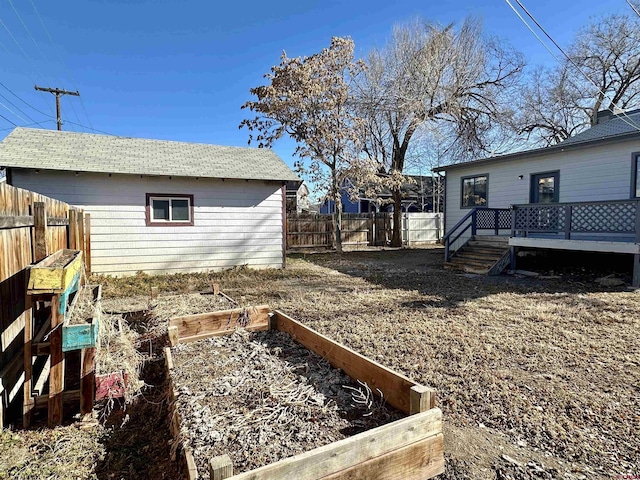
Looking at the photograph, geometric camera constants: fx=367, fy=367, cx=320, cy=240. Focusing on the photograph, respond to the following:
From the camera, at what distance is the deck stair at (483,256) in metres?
9.89

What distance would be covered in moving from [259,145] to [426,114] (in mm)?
8282

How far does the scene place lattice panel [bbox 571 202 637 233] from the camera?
8.09m

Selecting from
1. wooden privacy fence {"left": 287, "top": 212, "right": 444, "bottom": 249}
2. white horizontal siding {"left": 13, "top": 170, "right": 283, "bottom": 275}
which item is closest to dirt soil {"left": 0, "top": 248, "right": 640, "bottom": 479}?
white horizontal siding {"left": 13, "top": 170, "right": 283, "bottom": 275}

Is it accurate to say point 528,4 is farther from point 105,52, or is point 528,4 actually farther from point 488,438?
point 105,52

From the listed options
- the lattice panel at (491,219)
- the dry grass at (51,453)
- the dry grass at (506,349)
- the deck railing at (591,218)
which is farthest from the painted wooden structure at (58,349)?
the lattice panel at (491,219)

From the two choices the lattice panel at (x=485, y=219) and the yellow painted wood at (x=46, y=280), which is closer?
the yellow painted wood at (x=46, y=280)

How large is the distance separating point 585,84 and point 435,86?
34.3ft

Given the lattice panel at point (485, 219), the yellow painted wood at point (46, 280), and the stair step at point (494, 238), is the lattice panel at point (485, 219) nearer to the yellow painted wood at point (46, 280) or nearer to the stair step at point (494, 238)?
the stair step at point (494, 238)

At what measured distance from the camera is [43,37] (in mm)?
13297

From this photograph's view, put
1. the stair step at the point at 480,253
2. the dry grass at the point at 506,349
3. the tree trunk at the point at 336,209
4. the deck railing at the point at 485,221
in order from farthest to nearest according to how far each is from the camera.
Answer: the tree trunk at the point at 336,209 < the deck railing at the point at 485,221 < the stair step at the point at 480,253 < the dry grass at the point at 506,349

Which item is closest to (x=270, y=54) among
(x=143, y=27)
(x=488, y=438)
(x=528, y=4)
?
(x=143, y=27)

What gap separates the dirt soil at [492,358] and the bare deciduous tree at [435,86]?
10465 millimetres

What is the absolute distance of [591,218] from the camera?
8617 mm

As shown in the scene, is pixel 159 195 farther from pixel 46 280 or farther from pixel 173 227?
pixel 46 280
